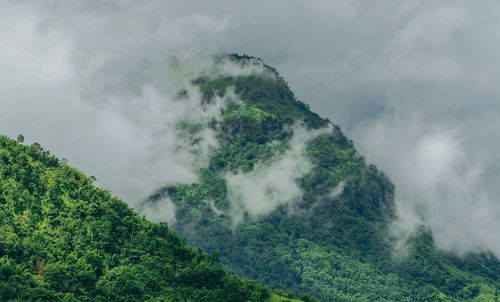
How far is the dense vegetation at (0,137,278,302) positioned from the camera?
161m

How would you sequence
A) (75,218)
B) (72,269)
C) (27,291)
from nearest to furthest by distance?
(27,291) < (72,269) < (75,218)

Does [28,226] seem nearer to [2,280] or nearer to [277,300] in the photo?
[2,280]

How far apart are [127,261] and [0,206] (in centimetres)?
2299

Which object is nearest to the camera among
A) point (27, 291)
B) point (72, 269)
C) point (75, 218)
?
point (27, 291)

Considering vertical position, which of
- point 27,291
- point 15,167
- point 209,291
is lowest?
point 27,291

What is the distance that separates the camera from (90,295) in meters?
162

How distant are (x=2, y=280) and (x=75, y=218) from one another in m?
24.8

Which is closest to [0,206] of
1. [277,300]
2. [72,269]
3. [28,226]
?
[28,226]

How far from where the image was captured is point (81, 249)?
170m

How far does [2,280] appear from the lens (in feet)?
508

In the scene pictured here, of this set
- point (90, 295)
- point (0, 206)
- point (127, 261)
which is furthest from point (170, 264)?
point (0, 206)

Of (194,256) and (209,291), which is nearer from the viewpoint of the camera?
(209,291)

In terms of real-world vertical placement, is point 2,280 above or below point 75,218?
below

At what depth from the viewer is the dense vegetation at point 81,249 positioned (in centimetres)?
16100
